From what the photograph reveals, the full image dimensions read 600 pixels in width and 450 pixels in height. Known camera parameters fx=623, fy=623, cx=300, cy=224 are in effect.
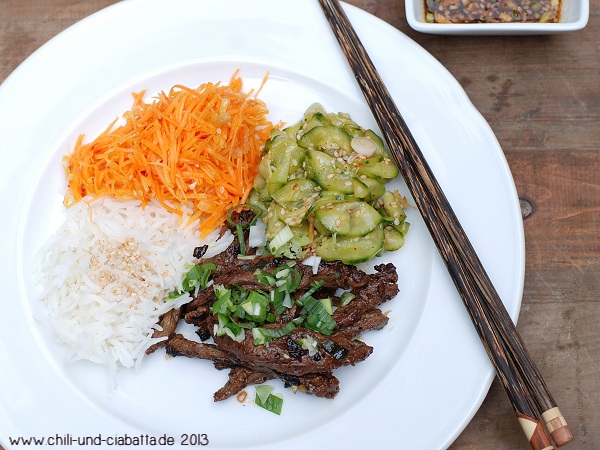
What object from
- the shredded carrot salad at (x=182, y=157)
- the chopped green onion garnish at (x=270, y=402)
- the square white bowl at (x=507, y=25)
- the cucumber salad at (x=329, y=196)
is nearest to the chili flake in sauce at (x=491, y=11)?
the square white bowl at (x=507, y=25)

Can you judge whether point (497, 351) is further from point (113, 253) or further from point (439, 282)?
point (113, 253)

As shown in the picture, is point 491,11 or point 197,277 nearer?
point 197,277

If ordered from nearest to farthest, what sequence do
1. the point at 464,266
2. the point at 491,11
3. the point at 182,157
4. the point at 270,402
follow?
the point at 464,266, the point at 270,402, the point at 182,157, the point at 491,11

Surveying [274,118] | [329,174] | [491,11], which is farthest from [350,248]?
[491,11]

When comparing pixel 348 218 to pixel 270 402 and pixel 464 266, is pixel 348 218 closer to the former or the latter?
pixel 464 266

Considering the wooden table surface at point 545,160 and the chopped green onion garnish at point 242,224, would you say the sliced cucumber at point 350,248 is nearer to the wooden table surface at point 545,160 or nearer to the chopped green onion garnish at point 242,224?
the chopped green onion garnish at point 242,224

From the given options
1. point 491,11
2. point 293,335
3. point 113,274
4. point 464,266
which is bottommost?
point 293,335

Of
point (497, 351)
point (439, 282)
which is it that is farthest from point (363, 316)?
point (497, 351)
